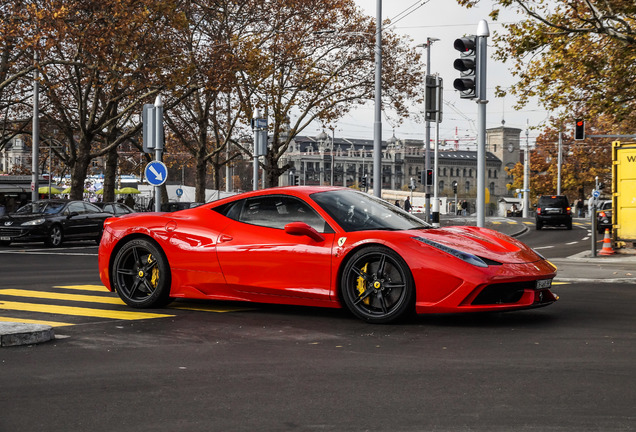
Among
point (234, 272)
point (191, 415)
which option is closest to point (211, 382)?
point (191, 415)

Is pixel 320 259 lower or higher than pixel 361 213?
lower

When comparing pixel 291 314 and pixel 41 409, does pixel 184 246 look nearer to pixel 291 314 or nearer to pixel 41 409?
pixel 291 314

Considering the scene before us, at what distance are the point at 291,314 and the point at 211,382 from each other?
10.5 ft

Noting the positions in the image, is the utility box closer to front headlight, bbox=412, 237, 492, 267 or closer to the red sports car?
the red sports car

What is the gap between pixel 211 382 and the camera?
502 centimetres

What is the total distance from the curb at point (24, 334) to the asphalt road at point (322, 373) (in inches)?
6.5

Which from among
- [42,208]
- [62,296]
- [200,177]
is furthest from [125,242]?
[200,177]

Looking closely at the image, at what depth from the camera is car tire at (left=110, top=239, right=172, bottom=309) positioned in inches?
336

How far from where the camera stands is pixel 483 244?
7.52 metres

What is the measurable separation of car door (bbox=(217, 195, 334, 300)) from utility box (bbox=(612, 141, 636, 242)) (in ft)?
53.0

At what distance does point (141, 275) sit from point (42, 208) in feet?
59.3

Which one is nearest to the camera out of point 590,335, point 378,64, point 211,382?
point 211,382

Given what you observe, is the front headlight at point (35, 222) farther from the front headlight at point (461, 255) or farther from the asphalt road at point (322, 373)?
the front headlight at point (461, 255)

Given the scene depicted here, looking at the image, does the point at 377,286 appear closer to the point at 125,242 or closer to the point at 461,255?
the point at 461,255
